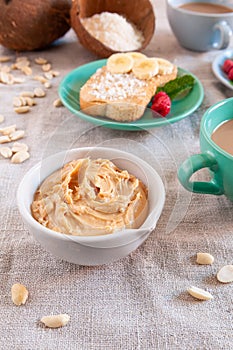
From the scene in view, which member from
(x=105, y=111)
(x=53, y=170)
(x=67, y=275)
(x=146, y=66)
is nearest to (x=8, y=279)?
(x=67, y=275)

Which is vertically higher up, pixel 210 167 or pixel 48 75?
pixel 210 167

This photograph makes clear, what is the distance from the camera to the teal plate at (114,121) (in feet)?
3.56

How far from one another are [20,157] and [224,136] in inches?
16.1

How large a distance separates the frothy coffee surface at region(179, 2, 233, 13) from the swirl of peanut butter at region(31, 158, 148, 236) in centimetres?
83

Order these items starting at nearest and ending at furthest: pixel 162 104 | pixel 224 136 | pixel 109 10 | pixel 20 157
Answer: pixel 224 136
pixel 20 157
pixel 162 104
pixel 109 10

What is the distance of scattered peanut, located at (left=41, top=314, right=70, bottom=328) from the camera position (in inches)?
28.0

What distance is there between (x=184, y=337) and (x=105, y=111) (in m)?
0.57

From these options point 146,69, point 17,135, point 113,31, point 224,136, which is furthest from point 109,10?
point 224,136

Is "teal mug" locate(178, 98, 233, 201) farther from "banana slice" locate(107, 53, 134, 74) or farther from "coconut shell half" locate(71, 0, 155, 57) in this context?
"coconut shell half" locate(71, 0, 155, 57)

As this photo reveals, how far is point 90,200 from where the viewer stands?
2.60 ft

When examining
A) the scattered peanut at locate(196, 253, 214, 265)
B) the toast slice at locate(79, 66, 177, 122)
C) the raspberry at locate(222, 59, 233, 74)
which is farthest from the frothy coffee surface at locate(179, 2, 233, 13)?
the scattered peanut at locate(196, 253, 214, 265)

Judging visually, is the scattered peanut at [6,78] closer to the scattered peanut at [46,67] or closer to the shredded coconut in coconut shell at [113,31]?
the scattered peanut at [46,67]

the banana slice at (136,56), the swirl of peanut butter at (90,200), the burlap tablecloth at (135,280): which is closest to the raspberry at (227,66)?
the banana slice at (136,56)

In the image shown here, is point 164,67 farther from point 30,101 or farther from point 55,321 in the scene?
point 55,321
